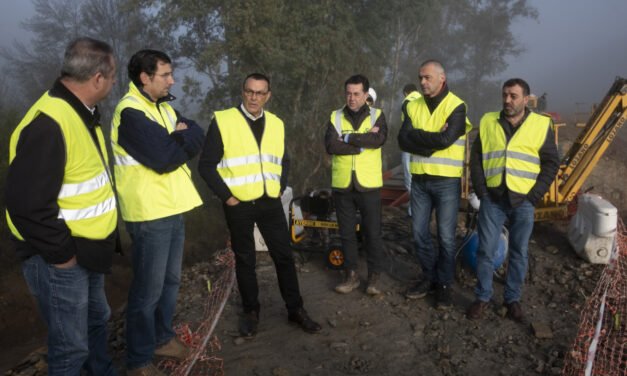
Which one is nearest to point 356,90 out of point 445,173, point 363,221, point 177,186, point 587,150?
point 445,173

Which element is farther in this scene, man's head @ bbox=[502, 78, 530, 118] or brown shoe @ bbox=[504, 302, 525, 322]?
brown shoe @ bbox=[504, 302, 525, 322]

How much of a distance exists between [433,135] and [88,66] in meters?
2.84

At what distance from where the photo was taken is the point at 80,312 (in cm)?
225

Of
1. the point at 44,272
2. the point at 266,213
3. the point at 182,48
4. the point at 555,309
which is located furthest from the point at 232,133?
the point at 182,48

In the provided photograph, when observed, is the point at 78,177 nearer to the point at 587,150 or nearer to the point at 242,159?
the point at 242,159

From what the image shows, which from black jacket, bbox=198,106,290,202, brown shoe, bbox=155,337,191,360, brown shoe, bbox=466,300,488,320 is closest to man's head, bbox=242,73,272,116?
black jacket, bbox=198,106,290,202

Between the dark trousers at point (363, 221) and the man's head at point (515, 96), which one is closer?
the man's head at point (515, 96)

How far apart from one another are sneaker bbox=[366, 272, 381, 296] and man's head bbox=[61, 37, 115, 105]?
3234mm

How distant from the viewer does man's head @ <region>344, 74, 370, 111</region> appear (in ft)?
13.9

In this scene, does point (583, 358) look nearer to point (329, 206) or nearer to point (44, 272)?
point (329, 206)

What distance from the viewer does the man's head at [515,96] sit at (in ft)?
12.1

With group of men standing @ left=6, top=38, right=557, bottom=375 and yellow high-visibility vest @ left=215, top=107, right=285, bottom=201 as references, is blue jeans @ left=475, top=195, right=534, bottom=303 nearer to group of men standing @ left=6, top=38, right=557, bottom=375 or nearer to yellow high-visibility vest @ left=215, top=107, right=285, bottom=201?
group of men standing @ left=6, top=38, right=557, bottom=375

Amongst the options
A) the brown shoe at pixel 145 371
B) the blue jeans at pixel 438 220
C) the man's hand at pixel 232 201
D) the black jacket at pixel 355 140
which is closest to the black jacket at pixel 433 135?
the blue jeans at pixel 438 220

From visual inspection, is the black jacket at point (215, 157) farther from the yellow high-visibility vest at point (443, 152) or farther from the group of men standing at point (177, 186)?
the yellow high-visibility vest at point (443, 152)
